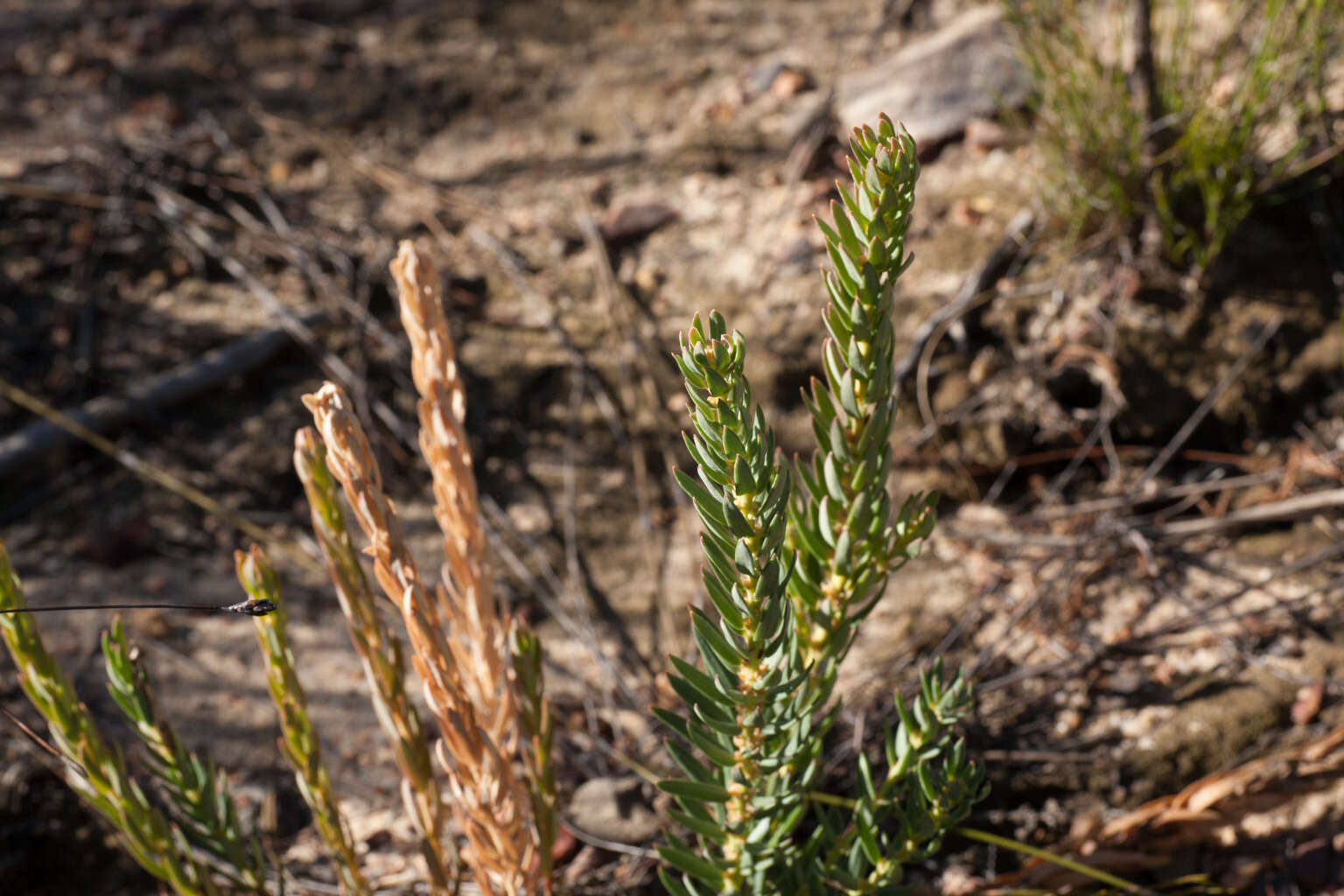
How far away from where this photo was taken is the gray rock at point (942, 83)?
3.28 metres

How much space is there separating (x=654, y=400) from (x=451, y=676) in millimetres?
1812

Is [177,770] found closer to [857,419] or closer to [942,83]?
[857,419]

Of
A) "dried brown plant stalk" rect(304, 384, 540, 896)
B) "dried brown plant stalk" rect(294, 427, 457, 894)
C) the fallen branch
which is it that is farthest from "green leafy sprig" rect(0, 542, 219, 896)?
the fallen branch

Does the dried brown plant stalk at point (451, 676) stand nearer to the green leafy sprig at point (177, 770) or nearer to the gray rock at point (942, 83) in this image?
the green leafy sprig at point (177, 770)

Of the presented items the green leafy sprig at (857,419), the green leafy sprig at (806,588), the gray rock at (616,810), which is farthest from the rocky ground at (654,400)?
the green leafy sprig at (857,419)

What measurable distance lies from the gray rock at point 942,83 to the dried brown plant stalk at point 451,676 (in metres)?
2.47

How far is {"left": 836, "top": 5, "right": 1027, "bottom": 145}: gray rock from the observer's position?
3277mm

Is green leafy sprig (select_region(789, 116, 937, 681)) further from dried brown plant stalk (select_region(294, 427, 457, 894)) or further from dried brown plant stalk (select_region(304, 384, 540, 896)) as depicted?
dried brown plant stalk (select_region(294, 427, 457, 894))

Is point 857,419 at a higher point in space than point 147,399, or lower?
higher

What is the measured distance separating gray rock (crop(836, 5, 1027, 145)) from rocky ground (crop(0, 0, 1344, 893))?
0.05ft

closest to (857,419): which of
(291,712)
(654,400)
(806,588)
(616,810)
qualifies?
(806,588)

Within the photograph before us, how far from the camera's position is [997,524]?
261 centimetres

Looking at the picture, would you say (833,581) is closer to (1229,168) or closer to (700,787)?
(700,787)

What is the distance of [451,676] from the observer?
49.2 inches
